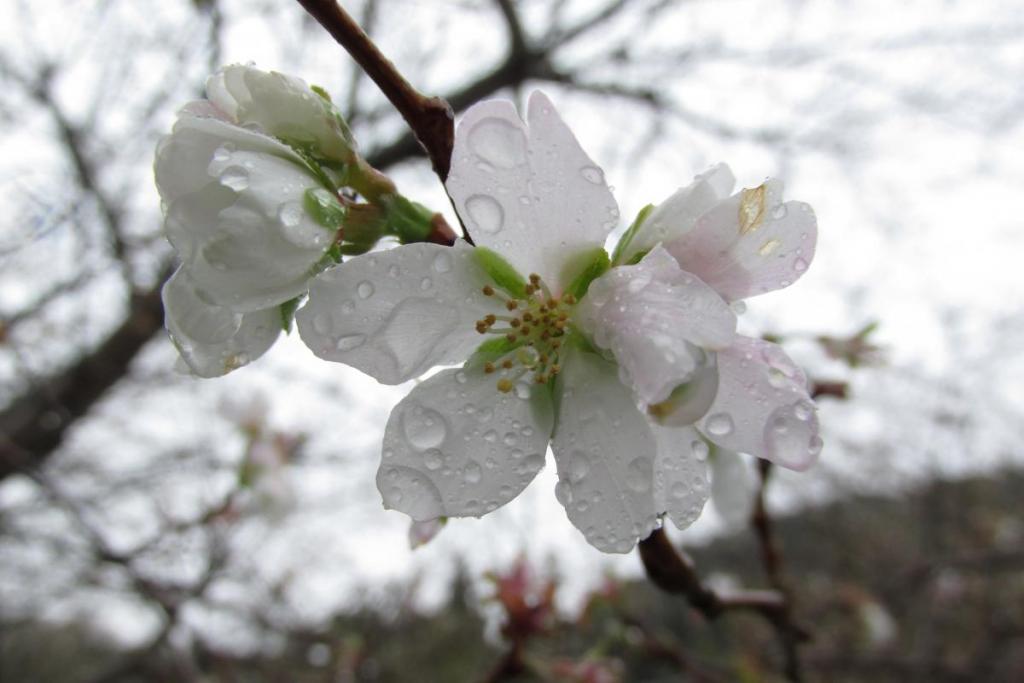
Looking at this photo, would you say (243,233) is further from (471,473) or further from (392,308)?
(471,473)

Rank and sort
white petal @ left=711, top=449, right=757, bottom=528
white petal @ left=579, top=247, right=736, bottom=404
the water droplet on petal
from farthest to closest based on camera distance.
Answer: white petal @ left=711, top=449, right=757, bottom=528, the water droplet on petal, white petal @ left=579, top=247, right=736, bottom=404

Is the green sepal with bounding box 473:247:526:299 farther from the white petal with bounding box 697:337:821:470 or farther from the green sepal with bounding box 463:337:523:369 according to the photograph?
the white petal with bounding box 697:337:821:470

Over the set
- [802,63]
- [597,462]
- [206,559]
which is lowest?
[802,63]

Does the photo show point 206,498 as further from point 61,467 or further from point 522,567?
point 61,467

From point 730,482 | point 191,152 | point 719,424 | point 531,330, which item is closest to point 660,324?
point 719,424

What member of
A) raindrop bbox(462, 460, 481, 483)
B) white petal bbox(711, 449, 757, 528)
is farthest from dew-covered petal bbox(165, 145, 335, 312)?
white petal bbox(711, 449, 757, 528)

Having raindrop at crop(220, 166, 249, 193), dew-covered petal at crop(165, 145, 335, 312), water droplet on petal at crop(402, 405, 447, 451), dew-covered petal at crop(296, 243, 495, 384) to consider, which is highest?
raindrop at crop(220, 166, 249, 193)

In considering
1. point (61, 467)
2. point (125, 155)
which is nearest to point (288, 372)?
point (61, 467)
